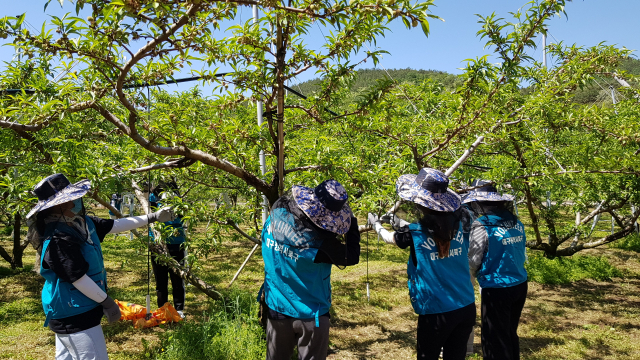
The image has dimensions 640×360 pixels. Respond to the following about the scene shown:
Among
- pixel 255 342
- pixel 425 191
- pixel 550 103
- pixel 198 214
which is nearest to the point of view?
pixel 425 191

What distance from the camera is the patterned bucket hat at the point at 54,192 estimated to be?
2567 millimetres

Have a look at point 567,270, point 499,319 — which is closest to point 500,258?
point 499,319

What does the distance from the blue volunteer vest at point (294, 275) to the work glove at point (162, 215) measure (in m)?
1.32

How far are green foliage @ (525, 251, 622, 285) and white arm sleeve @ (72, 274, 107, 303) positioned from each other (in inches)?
294

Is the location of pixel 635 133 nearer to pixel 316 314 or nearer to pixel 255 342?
pixel 316 314

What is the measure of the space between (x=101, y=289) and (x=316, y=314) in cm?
145

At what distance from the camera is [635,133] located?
14.3ft

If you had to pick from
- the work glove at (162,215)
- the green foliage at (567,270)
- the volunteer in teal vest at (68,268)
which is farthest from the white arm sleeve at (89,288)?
the green foliage at (567,270)

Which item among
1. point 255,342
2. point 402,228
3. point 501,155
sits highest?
point 501,155

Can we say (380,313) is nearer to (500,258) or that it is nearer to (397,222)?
(500,258)

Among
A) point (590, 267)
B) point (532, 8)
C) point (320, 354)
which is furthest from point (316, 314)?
point (590, 267)

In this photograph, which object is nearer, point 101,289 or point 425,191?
point 101,289

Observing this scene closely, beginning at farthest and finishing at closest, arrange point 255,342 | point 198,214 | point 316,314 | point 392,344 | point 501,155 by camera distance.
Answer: point 501,155 < point 392,344 < point 255,342 < point 198,214 < point 316,314

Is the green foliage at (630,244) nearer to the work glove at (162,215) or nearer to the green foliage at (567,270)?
the green foliage at (567,270)
